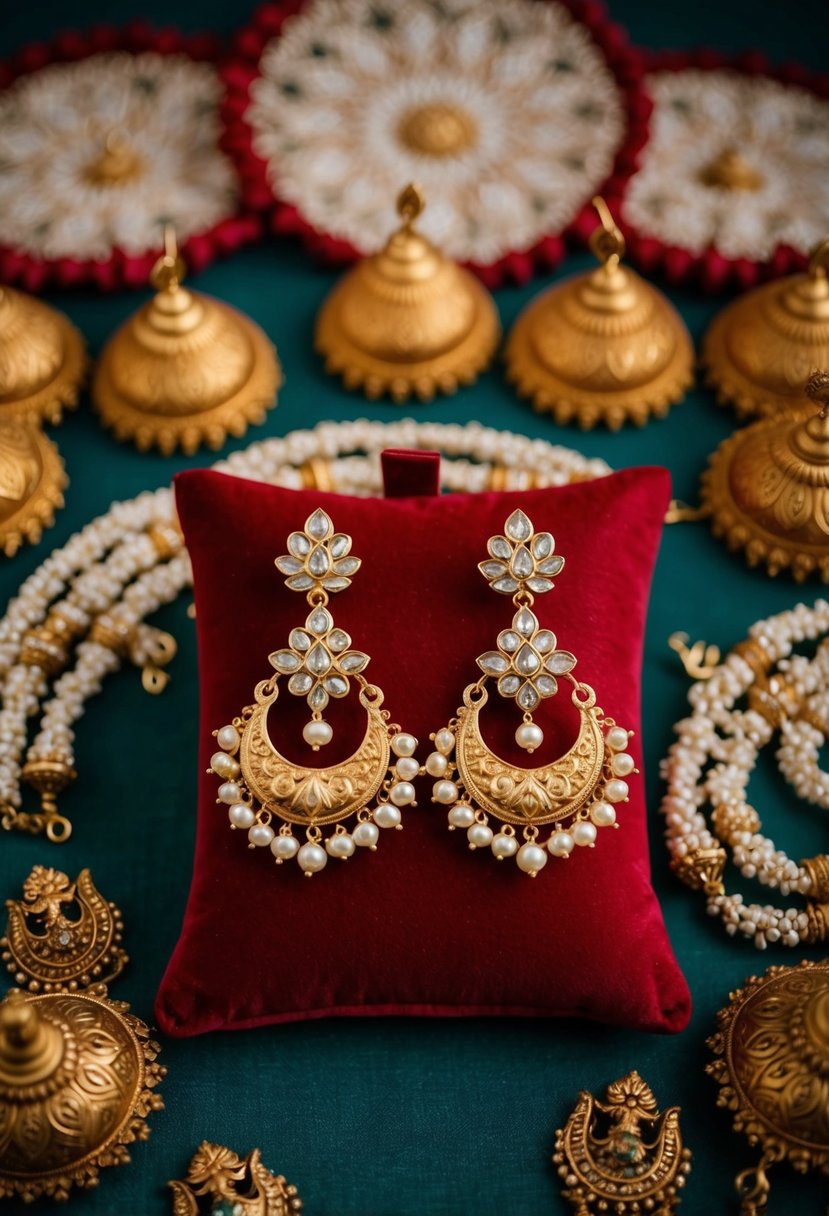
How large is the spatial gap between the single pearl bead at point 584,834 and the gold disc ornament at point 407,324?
66 cm

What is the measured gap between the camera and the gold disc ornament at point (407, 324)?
1512 millimetres

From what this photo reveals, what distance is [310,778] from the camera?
1090 mm

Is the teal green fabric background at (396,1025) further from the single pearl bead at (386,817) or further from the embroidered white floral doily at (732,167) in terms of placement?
the embroidered white floral doily at (732,167)

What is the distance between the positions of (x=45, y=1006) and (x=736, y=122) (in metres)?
1.41

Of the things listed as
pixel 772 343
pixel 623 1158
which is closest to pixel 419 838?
pixel 623 1158

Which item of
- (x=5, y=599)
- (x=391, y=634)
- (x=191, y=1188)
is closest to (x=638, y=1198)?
(x=191, y=1188)

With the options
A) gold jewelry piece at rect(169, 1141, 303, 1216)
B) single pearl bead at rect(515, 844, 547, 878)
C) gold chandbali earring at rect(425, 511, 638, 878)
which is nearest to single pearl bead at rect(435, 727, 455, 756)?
gold chandbali earring at rect(425, 511, 638, 878)

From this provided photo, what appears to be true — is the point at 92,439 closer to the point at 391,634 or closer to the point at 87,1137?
the point at 391,634

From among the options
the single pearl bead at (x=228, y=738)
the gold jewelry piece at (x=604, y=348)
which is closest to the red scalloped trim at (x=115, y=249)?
the gold jewelry piece at (x=604, y=348)

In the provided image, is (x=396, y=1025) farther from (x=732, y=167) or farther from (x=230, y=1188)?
(x=732, y=167)

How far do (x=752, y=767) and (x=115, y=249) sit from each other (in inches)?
39.7

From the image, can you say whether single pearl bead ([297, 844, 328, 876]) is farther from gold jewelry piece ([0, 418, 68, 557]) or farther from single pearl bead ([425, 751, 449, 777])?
gold jewelry piece ([0, 418, 68, 557])

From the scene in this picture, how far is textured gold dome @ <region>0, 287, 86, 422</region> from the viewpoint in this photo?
1486 millimetres

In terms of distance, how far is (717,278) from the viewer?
1642 mm
